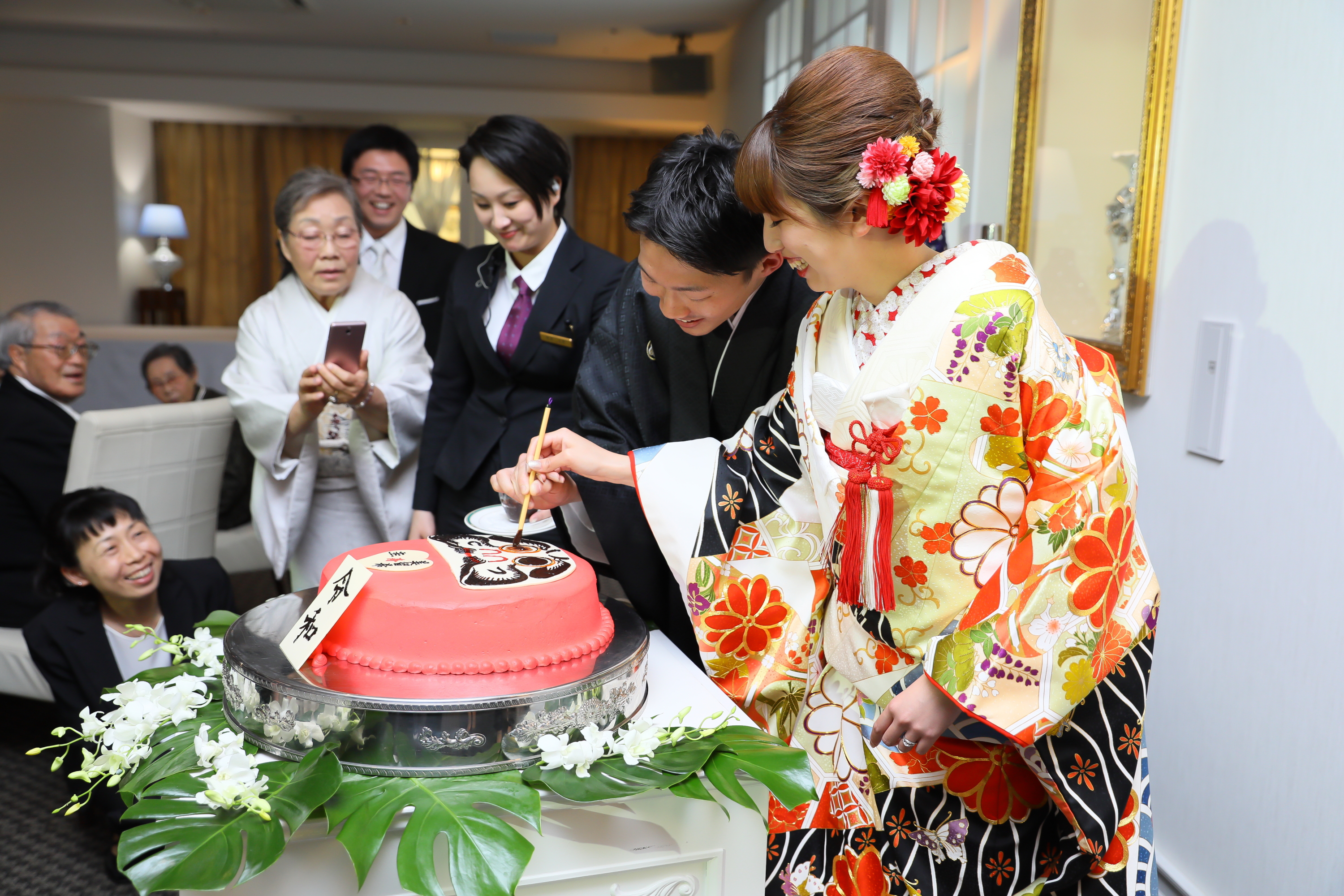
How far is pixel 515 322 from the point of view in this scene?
1.96m

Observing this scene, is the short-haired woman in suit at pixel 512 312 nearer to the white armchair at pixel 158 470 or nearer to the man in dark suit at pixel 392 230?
the white armchair at pixel 158 470

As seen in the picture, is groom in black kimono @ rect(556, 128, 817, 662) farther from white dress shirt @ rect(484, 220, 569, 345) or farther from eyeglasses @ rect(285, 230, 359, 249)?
eyeglasses @ rect(285, 230, 359, 249)

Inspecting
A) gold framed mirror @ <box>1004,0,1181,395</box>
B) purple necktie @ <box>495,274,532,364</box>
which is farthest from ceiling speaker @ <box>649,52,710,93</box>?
purple necktie @ <box>495,274,532,364</box>

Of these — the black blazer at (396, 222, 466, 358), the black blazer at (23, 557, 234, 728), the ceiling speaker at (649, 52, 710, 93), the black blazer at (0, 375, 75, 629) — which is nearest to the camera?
the black blazer at (23, 557, 234, 728)

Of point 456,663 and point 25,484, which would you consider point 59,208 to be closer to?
point 25,484

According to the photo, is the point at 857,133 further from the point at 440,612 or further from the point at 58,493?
the point at 58,493

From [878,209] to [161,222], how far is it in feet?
27.9

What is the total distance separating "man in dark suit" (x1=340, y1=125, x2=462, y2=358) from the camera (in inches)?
114

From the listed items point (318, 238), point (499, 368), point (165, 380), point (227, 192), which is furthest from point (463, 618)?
point (227, 192)

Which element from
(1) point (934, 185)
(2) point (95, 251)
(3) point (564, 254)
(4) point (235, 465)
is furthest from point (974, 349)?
(2) point (95, 251)

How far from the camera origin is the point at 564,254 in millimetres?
1973

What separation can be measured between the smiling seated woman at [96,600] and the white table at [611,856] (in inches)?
56.8

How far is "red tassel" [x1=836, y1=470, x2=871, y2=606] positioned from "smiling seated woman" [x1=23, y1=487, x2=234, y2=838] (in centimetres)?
166

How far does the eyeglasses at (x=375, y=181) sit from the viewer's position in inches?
115
